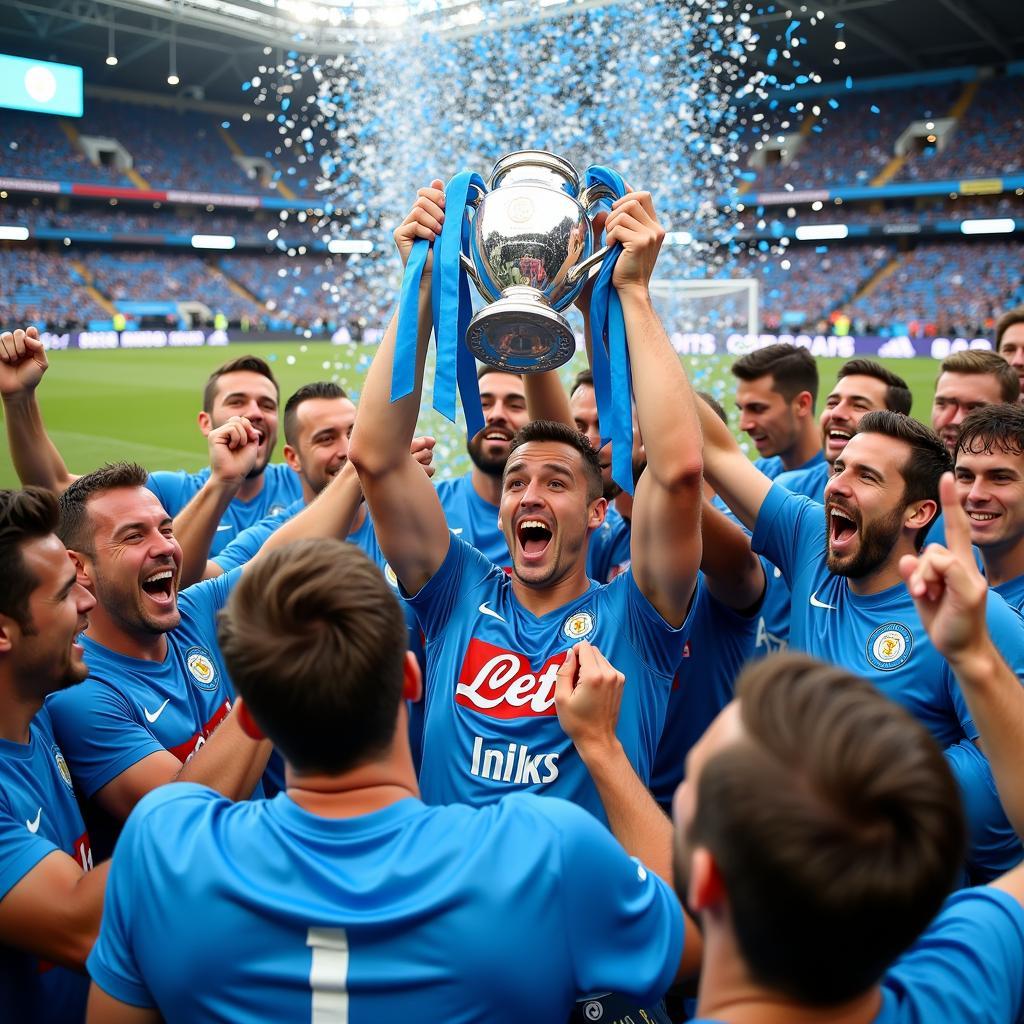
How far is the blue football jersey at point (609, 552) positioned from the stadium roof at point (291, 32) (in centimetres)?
Result: 2531

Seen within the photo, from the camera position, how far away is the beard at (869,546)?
3.37 meters

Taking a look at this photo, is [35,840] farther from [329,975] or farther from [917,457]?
[917,457]

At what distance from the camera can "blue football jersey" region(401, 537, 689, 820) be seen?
273 centimetres

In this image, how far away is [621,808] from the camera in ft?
7.41

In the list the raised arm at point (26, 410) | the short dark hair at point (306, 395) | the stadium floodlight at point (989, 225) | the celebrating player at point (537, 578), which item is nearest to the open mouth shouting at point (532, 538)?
the celebrating player at point (537, 578)

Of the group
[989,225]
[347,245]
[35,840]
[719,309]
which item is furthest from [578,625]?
[347,245]

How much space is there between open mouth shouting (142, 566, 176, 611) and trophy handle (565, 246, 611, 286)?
1.55 metres

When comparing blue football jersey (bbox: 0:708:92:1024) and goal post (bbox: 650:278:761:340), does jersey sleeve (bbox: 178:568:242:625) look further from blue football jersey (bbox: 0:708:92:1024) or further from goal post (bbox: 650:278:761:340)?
goal post (bbox: 650:278:761:340)

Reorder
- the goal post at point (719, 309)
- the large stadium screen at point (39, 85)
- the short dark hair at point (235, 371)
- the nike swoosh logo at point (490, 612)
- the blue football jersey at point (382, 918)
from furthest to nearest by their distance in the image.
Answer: the large stadium screen at point (39, 85) → the goal post at point (719, 309) → the short dark hair at point (235, 371) → the nike swoosh logo at point (490, 612) → the blue football jersey at point (382, 918)

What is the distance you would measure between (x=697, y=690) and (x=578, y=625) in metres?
0.80

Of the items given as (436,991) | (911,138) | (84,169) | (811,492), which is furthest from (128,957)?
(84,169)

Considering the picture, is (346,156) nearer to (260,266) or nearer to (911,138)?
(260,266)

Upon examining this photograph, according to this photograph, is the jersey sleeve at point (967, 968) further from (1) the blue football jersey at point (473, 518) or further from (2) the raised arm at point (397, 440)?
(1) the blue football jersey at point (473, 518)

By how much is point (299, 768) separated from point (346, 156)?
127 feet
